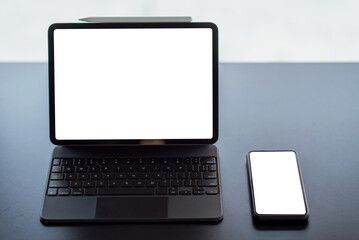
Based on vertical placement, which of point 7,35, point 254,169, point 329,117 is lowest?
point 254,169

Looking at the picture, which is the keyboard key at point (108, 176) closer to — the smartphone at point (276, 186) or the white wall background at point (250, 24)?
the smartphone at point (276, 186)

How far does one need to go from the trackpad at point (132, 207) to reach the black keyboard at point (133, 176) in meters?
0.01

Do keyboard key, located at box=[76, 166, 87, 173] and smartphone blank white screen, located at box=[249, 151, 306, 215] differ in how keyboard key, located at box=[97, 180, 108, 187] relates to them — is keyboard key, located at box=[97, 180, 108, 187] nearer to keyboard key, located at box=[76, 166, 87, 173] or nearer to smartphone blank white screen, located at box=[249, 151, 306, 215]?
keyboard key, located at box=[76, 166, 87, 173]

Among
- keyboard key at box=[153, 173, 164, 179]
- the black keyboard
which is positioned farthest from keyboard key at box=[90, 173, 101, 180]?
keyboard key at box=[153, 173, 164, 179]

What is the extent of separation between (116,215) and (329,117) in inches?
20.9

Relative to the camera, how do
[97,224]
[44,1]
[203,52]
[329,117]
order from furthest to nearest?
[44,1] → [329,117] → [203,52] → [97,224]

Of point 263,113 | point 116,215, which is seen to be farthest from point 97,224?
point 263,113

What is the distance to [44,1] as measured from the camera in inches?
62.9

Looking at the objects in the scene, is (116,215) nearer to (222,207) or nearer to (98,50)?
(222,207)

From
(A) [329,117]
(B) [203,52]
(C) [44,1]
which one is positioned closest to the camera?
(B) [203,52]

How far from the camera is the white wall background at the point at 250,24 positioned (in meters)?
A: 1.58

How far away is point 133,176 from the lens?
856 mm

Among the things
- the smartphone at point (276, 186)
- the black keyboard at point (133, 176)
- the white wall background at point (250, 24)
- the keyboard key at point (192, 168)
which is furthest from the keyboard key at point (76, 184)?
the white wall background at point (250, 24)

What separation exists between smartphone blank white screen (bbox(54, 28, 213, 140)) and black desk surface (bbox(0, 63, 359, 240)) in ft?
0.35
